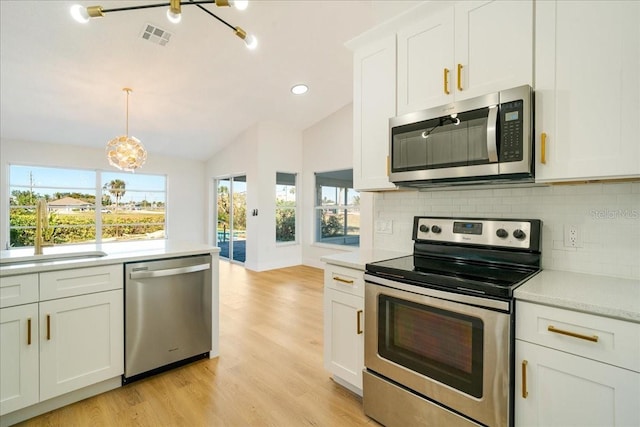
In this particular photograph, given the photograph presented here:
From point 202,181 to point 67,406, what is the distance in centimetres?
640

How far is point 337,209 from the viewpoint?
6.11m

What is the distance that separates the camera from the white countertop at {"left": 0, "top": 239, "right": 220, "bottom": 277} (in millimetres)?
1771

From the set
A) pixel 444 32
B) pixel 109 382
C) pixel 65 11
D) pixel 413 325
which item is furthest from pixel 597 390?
pixel 65 11

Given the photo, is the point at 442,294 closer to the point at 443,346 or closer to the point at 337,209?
the point at 443,346

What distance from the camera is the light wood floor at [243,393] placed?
181 cm

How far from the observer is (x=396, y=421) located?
1.67 m

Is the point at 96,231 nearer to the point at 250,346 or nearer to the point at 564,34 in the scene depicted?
the point at 250,346

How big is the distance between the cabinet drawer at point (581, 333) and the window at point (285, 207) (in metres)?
5.33

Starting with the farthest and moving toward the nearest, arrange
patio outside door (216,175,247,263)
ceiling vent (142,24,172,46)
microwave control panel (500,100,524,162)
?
patio outside door (216,175,247,263) → ceiling vent (142,24,172,46) → microwave control panel (500,100,524,162)

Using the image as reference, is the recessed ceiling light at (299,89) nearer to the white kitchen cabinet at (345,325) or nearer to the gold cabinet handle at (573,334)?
the white kitchen cabinet at (345,325)

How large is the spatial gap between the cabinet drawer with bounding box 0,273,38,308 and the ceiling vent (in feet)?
9.35

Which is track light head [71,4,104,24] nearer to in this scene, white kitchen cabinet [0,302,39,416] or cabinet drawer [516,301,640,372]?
white kitchen cabinet [0,302,39,416]

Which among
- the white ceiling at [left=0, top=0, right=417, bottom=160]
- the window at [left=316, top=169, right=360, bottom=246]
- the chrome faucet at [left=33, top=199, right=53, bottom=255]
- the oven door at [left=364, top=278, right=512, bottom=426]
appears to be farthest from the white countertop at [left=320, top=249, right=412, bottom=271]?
the window at [left=316, top=169, right=360, bottom=246]

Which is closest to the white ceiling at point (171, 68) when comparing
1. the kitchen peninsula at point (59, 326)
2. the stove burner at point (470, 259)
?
the stove burner at point (470, 259)
